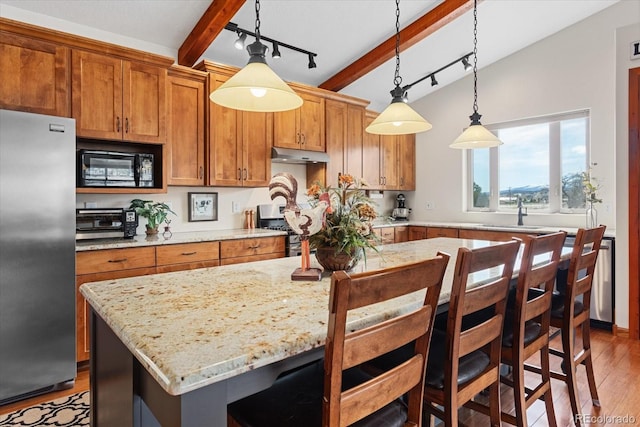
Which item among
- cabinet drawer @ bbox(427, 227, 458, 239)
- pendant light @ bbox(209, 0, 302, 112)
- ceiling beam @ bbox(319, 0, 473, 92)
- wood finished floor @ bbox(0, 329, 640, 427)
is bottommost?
wood finished floor @ bbox(0, 329, 640, 427)

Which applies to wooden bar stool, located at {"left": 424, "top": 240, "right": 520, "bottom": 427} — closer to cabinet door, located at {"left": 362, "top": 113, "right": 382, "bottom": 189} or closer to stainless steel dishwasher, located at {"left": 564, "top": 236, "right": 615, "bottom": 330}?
stainless steel dishwasher, located at {"left": 564, "top": 236, "right": 615, "bottom": 330}

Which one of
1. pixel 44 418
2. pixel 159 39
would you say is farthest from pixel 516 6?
pixel 44 418

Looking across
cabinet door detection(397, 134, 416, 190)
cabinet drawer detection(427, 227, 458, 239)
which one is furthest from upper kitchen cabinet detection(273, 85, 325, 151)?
cabinet drawer detection(427, 227, 458, 239)

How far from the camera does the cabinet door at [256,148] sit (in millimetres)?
3756

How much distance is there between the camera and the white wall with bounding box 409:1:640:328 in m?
3.38

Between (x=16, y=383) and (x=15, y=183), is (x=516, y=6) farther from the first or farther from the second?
(x=16, y=383)

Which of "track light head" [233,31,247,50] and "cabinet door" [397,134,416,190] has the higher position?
"track light head" [233,31,247,50]

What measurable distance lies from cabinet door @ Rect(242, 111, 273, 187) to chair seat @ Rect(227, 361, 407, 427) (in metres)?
2.78

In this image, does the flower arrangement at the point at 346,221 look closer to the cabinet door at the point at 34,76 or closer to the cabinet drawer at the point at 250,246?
the cabinet drawer at the point at 250,246

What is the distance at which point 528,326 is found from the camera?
6.15ft

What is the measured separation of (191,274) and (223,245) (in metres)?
1.54

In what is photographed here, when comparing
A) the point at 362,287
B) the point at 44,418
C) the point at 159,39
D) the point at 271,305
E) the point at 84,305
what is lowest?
Result: the point at 44,418

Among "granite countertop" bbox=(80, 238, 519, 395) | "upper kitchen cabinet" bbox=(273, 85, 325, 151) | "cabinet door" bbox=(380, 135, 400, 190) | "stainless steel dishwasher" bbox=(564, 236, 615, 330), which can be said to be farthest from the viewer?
"cabinet door" bbox=(380, 135, 400, 190)

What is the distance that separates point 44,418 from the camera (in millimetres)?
2141
